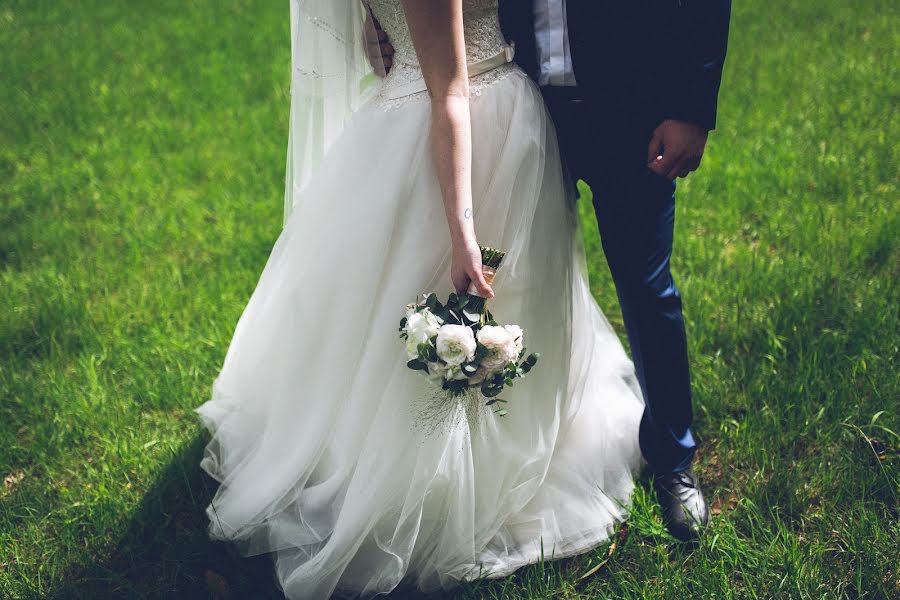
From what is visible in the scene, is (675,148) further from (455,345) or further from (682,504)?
(682,504)

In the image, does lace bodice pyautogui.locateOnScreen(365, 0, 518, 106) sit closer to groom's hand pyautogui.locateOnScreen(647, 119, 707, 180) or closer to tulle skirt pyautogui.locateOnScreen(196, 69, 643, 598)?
tulle skirt pyautogui.locateOnScreen(196, 69, 643, 598)

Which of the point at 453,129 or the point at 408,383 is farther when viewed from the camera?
the point at 408,383

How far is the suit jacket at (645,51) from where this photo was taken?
1831mm

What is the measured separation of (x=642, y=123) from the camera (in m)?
2.01

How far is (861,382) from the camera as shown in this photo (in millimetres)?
2555

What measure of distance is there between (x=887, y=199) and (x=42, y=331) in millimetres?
4037

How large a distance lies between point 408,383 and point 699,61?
1.15 meters

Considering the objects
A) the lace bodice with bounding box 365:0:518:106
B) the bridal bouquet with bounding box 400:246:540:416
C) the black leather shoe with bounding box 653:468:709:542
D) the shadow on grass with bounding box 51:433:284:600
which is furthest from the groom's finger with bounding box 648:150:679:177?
the shadow on grass with bounding box 51:433:284:600

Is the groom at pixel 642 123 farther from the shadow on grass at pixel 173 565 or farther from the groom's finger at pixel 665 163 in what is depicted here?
the shadow on grass at pixel 173 565

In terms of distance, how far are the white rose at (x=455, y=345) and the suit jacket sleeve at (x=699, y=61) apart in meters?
0.84

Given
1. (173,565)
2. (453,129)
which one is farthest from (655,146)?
(173,565)

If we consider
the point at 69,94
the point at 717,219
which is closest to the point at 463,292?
the point at 717,219

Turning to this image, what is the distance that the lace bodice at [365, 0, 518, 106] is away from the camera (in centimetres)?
193

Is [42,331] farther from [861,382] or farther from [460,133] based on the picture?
[861,382]
